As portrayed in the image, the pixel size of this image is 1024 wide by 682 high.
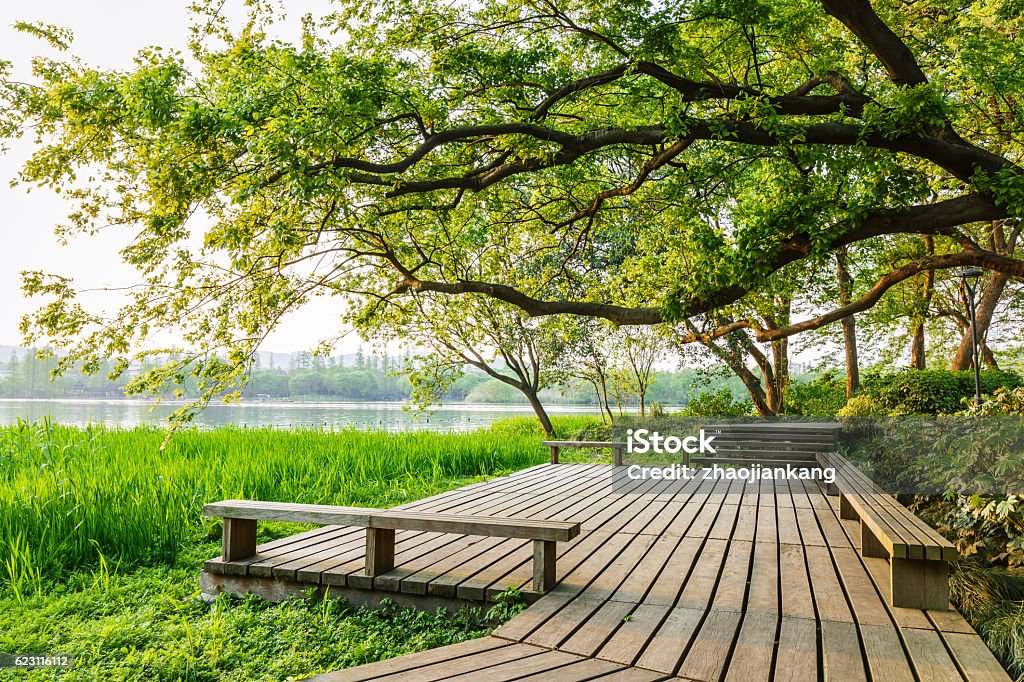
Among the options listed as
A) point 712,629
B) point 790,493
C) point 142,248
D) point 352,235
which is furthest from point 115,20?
point 790,493

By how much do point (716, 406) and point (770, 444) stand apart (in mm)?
4592

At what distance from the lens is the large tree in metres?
5.19

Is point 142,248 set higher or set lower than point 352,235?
lower

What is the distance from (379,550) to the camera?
12.3 feet

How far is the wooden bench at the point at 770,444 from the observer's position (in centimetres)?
984

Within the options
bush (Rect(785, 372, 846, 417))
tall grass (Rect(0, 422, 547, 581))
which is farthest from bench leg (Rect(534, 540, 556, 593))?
bush (Rect(785, 372, 846, 417))

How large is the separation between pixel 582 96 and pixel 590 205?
5.02 ft

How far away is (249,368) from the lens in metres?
6.92

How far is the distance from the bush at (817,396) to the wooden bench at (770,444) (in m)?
4.35

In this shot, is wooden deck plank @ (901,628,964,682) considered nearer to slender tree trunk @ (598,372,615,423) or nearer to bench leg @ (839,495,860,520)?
bench leg @ (839,495,860,520)

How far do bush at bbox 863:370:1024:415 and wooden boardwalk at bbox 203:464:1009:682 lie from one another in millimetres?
7290

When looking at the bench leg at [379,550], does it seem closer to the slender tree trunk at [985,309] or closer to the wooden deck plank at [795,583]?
the wooden deck plank at [795,583]

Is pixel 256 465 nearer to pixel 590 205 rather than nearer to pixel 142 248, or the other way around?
pixel 142 248

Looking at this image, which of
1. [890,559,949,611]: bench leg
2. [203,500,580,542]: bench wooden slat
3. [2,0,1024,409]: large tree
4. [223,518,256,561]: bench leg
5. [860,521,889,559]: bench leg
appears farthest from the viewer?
[2,0,1024,409]: large tree
